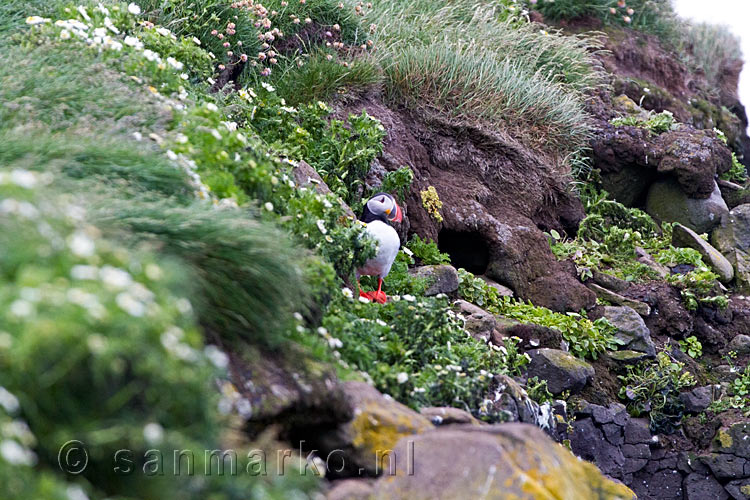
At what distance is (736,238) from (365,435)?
7926mm

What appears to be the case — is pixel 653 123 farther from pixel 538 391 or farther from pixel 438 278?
pixel 538 391

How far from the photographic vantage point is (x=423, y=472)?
2770 mm

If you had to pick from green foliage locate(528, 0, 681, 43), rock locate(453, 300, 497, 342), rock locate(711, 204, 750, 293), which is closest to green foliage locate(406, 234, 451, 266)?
rock locate(453, 300, 497, 342)

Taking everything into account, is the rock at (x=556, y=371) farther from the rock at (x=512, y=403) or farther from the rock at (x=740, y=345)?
the rock at (x=740, y=345)

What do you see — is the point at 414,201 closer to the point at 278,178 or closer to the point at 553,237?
the point at 553,237

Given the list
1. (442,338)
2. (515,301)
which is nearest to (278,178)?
(442,338)

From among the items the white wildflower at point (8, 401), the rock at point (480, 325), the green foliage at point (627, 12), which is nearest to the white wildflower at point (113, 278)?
the white wildflower at point (8, 401)

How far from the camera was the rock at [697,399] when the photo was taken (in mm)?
6789

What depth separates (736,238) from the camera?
9.85 m

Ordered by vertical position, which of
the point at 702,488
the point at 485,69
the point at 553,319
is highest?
the point at 485,69

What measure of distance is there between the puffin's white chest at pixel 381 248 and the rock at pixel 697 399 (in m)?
2.97

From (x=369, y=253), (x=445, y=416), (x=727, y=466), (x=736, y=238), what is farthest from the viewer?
(x=736, y=238)

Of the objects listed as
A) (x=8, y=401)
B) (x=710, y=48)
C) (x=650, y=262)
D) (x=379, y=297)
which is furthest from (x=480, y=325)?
(x=710, y=48)

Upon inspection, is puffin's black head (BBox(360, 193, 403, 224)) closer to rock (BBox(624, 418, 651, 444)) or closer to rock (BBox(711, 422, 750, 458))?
rock (BBox(624, 418, 651, 444))
